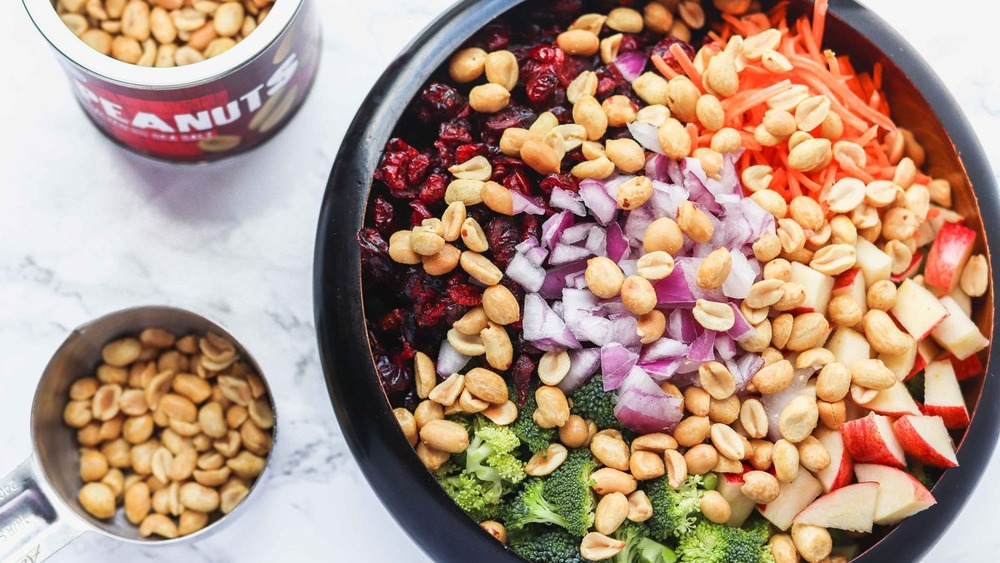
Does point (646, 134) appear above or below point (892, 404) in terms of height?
above

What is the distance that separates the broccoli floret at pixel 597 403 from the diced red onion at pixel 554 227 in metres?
0.26

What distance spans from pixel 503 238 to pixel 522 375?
10.0 inches

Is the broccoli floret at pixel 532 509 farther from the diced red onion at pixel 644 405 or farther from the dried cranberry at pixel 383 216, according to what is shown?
the dried cranberry at pixel 383 216

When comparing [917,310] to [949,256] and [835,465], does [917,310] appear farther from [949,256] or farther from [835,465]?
[835,465]

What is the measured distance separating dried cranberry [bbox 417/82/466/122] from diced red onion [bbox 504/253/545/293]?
310 mm

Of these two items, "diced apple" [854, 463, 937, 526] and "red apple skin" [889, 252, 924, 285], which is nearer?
"diced apple" [854, 463, 937, 526]

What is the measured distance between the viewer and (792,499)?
1780 millimetres

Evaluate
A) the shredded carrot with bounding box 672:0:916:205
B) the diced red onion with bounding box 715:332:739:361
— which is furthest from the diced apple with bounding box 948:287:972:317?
the diced red onion with bounding box 715:332:739:361

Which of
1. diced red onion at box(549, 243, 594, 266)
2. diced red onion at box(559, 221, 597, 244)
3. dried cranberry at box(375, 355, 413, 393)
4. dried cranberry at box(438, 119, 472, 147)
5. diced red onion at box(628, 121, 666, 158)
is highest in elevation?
diced red onion at box(628, 121, 666, 158)

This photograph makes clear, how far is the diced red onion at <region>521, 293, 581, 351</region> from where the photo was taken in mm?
1732

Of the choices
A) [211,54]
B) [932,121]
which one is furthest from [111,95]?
[932,121]

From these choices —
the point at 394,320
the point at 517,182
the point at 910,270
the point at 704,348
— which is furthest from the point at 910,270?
the point at 394,320

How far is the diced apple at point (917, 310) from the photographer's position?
5.93 ft

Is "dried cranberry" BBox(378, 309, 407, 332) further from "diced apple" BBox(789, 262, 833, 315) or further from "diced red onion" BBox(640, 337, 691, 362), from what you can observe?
"diced apple" BBox(789, 262, 833, 315)
